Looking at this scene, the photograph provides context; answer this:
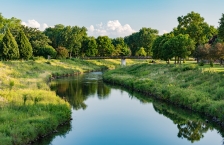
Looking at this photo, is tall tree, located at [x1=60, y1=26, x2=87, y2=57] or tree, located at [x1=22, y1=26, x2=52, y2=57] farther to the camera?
tall tree, located at [x1=60, y1=26, x2=87, y2=57]

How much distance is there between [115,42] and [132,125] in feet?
370

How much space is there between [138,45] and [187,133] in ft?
385

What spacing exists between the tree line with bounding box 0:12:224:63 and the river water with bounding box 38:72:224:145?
20.7 m

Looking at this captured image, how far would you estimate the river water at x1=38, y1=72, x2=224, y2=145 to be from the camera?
70.5 feet

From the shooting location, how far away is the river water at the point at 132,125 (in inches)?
846

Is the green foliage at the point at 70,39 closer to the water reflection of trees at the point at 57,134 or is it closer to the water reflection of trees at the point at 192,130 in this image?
the water reflection of trees at the point at 192,130

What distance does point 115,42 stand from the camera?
136875 mm

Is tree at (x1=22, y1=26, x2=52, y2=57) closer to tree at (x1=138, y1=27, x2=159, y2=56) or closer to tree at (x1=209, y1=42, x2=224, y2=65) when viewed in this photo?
tree at (x1=209, y1=42, x2=224, y2=65)

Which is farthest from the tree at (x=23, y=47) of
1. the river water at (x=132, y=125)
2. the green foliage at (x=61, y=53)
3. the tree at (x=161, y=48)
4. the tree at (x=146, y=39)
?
the tree at (x=146, y=39)

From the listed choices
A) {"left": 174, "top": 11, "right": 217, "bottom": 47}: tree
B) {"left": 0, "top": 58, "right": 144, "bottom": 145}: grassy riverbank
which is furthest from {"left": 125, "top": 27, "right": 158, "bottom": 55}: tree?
{"left": 0, "top": 58, "right": 144, "bottom": 145}: grassy riverbank

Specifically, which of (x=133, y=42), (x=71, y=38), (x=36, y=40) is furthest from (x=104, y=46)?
(x=133, y=42)

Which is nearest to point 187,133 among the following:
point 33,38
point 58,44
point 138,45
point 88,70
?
point 88,70

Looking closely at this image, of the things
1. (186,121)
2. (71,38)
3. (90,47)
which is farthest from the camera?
(90,47)

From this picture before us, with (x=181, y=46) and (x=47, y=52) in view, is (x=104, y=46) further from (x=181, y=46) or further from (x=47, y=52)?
(x=181, y=46)
